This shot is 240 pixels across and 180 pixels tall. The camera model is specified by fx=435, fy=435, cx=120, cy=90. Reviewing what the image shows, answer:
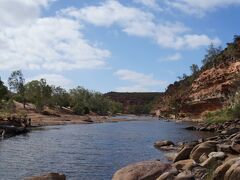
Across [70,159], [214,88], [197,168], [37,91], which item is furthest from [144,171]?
[37,91]

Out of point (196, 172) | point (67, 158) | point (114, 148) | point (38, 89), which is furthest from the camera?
point (38, 89)

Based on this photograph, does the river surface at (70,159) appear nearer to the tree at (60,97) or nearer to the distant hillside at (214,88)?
the distant hillside at (214,88)

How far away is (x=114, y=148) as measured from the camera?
161 ft

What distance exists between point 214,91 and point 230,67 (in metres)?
12.3

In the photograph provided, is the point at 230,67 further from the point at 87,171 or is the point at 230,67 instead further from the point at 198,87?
the point at 87,171

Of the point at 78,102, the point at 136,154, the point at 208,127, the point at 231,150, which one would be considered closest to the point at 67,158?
the point at 136,154

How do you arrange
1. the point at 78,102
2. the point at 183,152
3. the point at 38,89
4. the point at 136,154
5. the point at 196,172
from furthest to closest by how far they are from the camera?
the point at 78,102, the point at 38,89, the point at 136,154, the point at 183,152, the point at 196,172

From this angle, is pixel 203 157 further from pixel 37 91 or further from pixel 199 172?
pixel 37 91

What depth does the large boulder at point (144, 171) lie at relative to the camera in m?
23.2

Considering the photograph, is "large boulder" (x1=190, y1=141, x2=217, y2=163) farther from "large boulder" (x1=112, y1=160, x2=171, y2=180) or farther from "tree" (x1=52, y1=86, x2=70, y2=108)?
"tree" (x1=52, y1=86, x2=70, y2=108)

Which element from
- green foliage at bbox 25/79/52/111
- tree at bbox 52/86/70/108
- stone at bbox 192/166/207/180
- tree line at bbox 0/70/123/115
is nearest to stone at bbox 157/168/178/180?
stone at bbox 192/166/207/180

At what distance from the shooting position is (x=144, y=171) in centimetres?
2370

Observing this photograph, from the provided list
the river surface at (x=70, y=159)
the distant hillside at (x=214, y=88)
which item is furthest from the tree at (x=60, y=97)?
the river surface at (x=70, y=159)

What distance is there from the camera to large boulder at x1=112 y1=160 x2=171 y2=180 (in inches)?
915
